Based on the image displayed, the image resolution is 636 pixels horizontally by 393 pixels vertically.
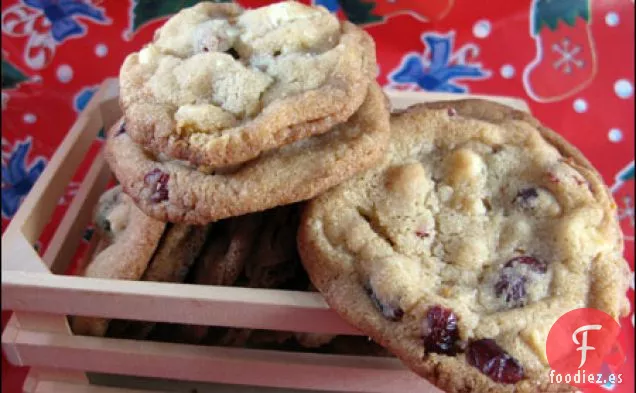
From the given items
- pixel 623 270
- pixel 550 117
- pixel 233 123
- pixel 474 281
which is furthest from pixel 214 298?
pixel 550 117

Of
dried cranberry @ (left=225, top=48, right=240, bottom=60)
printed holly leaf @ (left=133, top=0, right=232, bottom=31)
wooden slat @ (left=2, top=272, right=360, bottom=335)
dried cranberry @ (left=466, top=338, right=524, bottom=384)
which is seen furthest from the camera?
printed holly leaf @ (left=133, top=0, right=232, bottom=31)

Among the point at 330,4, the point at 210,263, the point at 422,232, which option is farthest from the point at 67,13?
the point at 422,232

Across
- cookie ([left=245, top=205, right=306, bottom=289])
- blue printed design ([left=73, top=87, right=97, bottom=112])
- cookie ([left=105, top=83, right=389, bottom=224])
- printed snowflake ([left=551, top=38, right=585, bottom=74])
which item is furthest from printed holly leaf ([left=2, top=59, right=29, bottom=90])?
printed snowflake ([left=551, top=38, right=585, bottom=74])

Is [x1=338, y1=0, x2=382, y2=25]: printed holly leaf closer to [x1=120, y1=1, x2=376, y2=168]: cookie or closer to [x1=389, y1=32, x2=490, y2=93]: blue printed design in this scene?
[x1=389, y1=32, x2=490, y2=93]: blue printed design

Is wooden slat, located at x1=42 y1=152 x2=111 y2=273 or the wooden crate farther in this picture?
wooden slat, located at x1=42 y1=152 x2=111 y2=273

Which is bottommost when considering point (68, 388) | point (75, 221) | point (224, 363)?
point (68, 388)

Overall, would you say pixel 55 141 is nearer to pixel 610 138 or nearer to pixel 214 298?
pixel 214 298

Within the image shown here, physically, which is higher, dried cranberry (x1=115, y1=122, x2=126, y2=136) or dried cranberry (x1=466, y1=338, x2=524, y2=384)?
dried cranberry (x1=115, y1=122, x2=126, y2=136)

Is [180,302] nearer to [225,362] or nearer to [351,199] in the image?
[225,362]
